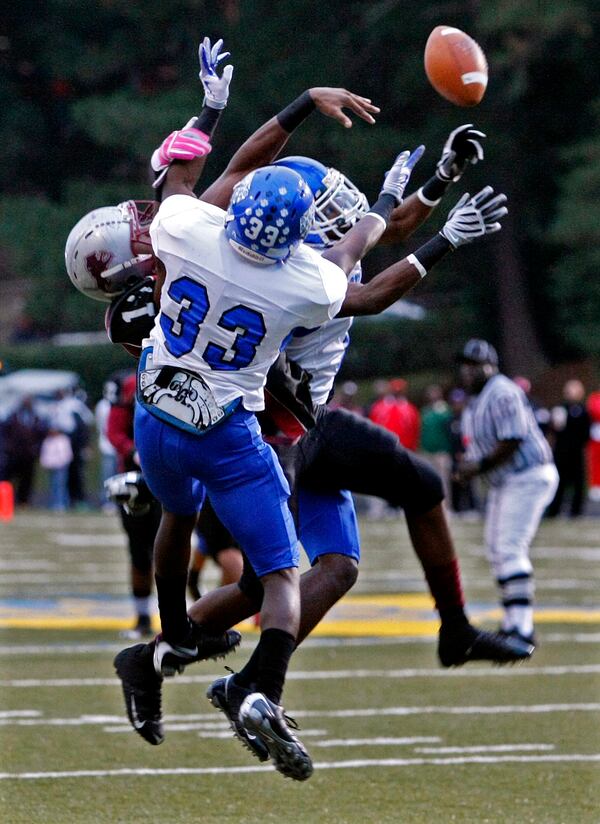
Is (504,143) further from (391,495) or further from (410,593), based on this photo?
(391,495)

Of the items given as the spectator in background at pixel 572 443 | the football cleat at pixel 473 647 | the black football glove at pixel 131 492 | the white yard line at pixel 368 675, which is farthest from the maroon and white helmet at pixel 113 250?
the spectator in background at pixel 572 443

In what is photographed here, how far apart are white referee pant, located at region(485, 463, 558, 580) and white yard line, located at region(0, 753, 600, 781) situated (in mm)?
3497

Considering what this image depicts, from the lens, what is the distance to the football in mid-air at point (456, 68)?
6512 mm

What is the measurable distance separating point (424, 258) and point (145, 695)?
1883mm

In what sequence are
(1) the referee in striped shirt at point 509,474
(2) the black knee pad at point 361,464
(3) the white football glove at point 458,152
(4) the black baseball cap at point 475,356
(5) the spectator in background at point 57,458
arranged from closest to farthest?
(3) the white football glove at point 458,152
(2) the black knee pad at point 361,464
(1) the referee in striped shirt at point 509,474
(4) the black baseball cap at point 475,356
(5) the spectator in background at point 57,458

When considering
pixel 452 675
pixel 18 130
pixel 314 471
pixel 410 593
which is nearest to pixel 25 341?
pixel 18 130

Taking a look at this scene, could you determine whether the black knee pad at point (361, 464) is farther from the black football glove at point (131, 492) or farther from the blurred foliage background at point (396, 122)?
the blurred foliage background at point (396, 122)

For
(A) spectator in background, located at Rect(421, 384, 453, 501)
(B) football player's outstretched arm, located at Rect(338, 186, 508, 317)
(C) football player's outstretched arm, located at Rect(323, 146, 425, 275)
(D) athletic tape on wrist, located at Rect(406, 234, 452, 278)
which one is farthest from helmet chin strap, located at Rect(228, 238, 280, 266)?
(A) spectator in background, located at Rect(421, 384, 453, 501)

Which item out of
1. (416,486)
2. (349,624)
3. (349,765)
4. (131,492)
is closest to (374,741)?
(349,765)

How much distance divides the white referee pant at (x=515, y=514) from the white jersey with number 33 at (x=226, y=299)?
19.1ft

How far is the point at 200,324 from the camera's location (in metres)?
5.77

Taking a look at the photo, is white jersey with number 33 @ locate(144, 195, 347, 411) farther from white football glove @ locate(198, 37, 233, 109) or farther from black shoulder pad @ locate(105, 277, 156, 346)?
white football glove @ locate(198, 37, 233, 109)

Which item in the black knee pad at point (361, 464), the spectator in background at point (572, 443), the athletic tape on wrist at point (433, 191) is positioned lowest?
the spectator in background at point (572, 443)

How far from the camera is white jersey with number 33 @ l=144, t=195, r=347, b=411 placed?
5.72 meters
